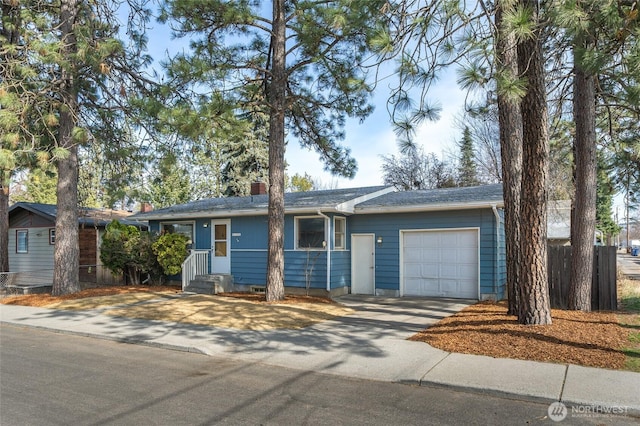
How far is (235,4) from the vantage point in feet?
37.5

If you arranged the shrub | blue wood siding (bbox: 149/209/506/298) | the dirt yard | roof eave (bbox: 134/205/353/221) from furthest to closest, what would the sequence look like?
1. the shrub
2. roof eave (bbox: 134/205/353/221)
3. blue wood siding (bbox: 149/209/506/298)
4. the dirt yard

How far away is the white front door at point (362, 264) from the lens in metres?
14.4

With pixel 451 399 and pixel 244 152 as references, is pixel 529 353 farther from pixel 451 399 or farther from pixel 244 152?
pixel 244 152

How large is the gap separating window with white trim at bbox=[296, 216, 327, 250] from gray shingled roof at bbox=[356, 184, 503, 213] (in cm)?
135

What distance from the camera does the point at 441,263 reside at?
13.2m

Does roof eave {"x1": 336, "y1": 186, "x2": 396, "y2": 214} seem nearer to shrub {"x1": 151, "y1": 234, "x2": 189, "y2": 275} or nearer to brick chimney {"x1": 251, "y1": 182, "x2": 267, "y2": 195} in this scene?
brick chimney {"x1": 251, "y1": 182, "x2": 267, "y2": 195}

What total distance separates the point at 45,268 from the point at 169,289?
902cm

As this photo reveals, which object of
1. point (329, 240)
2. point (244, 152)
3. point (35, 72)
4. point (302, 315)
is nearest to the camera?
point (302, 315)

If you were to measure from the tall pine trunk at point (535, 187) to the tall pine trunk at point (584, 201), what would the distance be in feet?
8.99

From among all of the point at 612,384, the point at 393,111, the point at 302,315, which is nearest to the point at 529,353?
the point at 612,384

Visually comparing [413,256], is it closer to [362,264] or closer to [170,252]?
[362,264]

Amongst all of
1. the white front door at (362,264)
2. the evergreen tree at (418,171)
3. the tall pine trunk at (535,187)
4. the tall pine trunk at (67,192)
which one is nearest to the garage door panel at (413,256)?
the white front door at (362,264)

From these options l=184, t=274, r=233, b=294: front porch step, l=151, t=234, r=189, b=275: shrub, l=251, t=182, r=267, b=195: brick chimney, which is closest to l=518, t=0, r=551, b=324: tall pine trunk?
l=184, t=274, r=233, b=294: front porch step

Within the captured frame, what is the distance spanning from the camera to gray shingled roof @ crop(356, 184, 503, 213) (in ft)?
40.2
